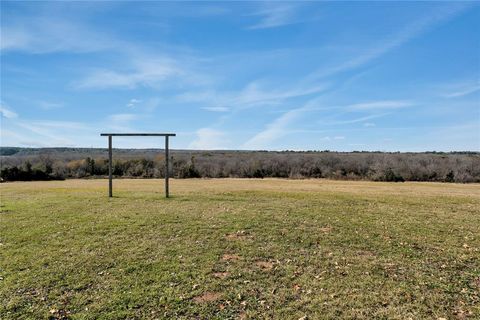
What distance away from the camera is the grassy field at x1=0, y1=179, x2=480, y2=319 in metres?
3.94

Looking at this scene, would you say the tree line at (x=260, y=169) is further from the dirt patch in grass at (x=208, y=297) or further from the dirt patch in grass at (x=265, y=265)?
the dirt patch in grass at (x=208, y=297)

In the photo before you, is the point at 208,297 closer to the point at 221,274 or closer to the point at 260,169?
the point at 221,274

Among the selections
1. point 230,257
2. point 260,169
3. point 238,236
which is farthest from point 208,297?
point 260,169

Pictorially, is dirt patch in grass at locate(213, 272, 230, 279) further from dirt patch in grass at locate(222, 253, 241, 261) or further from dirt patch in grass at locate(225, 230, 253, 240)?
dirt patch in grass at locate(225, 230, 253, 240)

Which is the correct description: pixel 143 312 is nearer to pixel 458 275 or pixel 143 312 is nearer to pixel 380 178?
pixel 458 275

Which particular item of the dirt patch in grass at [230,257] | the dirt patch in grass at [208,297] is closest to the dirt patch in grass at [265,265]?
the dirt patch in grass at [230,257]

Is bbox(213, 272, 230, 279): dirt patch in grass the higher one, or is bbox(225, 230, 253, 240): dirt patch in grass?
bbox(225, 230, 253, 240): dirt patch in grass

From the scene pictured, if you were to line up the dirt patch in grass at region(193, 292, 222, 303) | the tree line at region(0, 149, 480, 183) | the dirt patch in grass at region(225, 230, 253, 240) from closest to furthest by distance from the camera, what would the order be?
the dirt patch in grass at region(193, 292, 222, 303)
the dirt patch in grass at region(225, 230, 253, 240)
the tree line at region(0, 149, 480, 183)

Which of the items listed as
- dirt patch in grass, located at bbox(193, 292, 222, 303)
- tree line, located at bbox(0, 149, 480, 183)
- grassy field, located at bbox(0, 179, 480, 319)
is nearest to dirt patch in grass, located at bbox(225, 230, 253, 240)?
grassy field, located at bbox(0, 179, 480, 319)

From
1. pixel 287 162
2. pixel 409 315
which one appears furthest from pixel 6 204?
pixel 287 162

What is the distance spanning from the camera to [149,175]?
36188 mm

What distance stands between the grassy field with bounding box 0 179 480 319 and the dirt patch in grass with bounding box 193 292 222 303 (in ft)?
0.08

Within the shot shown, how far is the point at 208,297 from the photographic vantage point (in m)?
4.18

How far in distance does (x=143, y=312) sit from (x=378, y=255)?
13.1 feet
